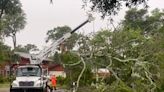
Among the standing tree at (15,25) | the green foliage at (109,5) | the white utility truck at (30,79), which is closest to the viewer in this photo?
the green foliage at (109,5)

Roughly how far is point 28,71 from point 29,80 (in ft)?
1.78

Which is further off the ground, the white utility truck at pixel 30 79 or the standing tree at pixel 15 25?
the standing tree at pixel 15 25

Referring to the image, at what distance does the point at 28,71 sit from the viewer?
27.0 metres

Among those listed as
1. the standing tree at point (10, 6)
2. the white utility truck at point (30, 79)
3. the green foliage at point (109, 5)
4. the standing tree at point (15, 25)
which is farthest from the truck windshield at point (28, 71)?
the standing tree at point (15, 25)

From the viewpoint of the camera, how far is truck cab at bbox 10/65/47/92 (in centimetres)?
2656

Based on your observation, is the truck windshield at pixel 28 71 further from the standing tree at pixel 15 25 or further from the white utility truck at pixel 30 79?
the standing tree at pixel 15 25

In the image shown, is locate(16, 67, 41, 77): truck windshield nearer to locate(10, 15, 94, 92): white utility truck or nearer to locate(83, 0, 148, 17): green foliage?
locate(10, 15, 94, 92): white utility truck

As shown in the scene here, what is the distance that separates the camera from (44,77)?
90.5 ft

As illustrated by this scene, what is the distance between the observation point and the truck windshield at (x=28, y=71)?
26641 millimetres

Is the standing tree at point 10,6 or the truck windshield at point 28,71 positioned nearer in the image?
the standing tree at point 10,6

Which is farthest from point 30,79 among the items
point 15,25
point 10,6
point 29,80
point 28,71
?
point 15,25

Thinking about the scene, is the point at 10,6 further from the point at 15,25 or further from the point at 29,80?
the point at 15,25

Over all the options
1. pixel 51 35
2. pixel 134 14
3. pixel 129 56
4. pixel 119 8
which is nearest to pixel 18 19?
pixel 51 35

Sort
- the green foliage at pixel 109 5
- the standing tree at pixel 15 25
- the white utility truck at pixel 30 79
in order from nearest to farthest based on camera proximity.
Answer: the green foliage at pixel 109 5, the white utility truck at pixel 30 79, the standing tree at pixel 15 25
